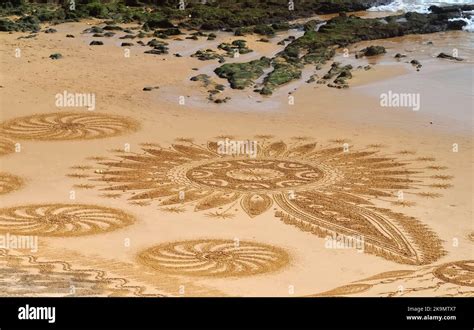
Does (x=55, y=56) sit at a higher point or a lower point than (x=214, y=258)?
lower

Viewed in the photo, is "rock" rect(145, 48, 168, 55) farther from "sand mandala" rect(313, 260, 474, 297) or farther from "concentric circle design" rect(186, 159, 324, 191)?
"sand mandala" rect(313, 260, 474, 297)

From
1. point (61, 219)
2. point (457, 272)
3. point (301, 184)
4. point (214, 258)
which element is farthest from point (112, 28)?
point (457, 272)

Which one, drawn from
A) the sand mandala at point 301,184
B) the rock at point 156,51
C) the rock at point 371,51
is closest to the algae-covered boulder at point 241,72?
the rock at point 156,51

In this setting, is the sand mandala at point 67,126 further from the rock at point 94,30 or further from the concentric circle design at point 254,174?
the rock at point 94,30

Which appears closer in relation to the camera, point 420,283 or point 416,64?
point 420,283

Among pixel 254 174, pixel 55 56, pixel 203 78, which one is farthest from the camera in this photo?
pixel 55 56

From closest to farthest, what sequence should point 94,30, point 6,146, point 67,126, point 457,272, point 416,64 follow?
point 457,272
point 6,146
point 67,126
point 416,64
point 94,30

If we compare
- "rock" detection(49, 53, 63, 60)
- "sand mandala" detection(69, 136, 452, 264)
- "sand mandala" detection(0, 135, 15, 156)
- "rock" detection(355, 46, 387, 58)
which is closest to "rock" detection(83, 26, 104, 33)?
"rock" detection(49, 53, 63, 60)

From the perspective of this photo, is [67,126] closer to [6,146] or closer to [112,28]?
[6,146]

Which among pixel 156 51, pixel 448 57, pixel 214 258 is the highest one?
Answer: pixel 214 258
